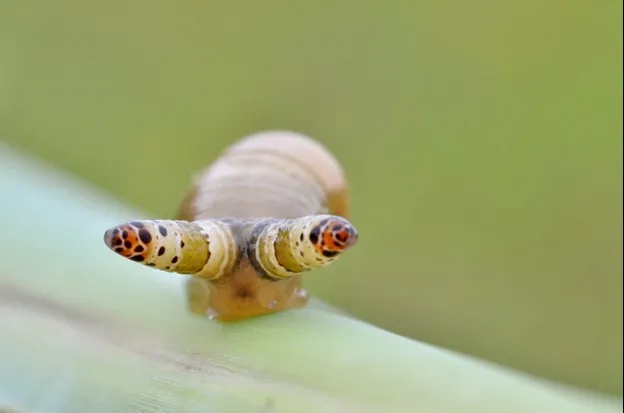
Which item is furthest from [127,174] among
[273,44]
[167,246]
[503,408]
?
[503,408]

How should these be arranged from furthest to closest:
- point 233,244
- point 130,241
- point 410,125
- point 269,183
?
point 410,125 → point 269,183 → point 233,244 → point 130,241

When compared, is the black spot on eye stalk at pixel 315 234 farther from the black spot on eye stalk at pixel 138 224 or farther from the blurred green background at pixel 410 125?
the blurred green background at pixel 410 125

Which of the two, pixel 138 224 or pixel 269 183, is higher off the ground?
pixel 269 183

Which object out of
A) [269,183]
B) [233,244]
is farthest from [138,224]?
[269,183]

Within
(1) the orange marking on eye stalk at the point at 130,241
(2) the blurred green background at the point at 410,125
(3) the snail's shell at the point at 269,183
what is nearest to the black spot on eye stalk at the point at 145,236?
(1) the orange marking on eye stalk at the point at 130,241

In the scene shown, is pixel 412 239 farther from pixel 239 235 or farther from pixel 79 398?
pixel 79 398

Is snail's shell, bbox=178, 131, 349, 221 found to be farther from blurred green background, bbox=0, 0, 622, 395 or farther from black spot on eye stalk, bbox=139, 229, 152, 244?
blurred green background, bbox=0, 0, 622, 395

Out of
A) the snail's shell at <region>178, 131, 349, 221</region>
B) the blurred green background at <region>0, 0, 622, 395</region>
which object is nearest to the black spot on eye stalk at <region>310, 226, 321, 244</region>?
the snail's shell at <region>178, 131, 349, 221</region>

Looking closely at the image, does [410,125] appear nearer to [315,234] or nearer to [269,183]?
[269,183]
